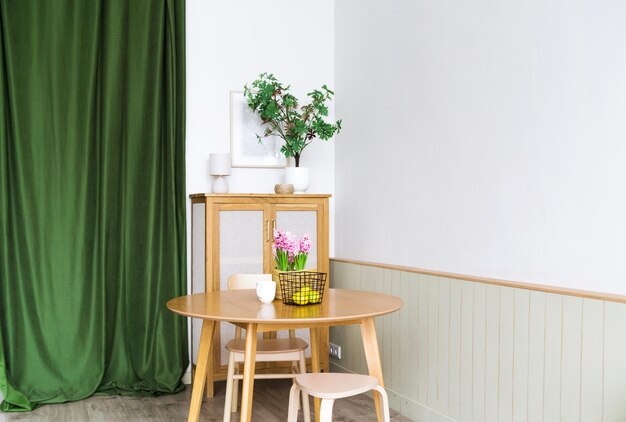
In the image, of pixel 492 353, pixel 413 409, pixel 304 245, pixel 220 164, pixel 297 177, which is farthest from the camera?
pixel 297 177

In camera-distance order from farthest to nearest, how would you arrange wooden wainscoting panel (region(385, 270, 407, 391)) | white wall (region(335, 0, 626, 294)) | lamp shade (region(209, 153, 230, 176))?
lamp shade (region(209, 153, 230, 176))
wooden wainscoting panel (region(385, 270, 407, 391))
white wall (region(335, 0, 626, 294))

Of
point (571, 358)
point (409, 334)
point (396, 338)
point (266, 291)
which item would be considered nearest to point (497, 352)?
point (571, 358)

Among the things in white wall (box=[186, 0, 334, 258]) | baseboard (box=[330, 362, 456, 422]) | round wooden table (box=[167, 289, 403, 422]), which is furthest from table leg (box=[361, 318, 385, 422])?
white wall (box=[186, 0, 334, 258])

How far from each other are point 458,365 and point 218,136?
2178 millimetres

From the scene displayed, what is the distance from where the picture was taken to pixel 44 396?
3688 mm

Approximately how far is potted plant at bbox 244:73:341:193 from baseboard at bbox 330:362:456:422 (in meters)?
1.46

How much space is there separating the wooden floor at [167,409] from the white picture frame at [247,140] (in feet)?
4.91

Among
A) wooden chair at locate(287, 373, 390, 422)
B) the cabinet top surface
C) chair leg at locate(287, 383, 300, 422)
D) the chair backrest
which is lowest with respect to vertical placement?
chair leg at locate(287, 383, 300, 422)

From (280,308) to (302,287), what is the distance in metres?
0.13

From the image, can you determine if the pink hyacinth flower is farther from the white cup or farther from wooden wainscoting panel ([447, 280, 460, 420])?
wooden wainscoting panel ([447, 280, 460, 420])

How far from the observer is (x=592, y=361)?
227cm

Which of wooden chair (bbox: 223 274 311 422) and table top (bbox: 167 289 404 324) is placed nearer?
table top (bbox: 167 289 404 324)

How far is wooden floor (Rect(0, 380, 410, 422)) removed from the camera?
11.0ft

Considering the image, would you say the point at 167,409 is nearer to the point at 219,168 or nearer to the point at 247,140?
the point at 219,168
